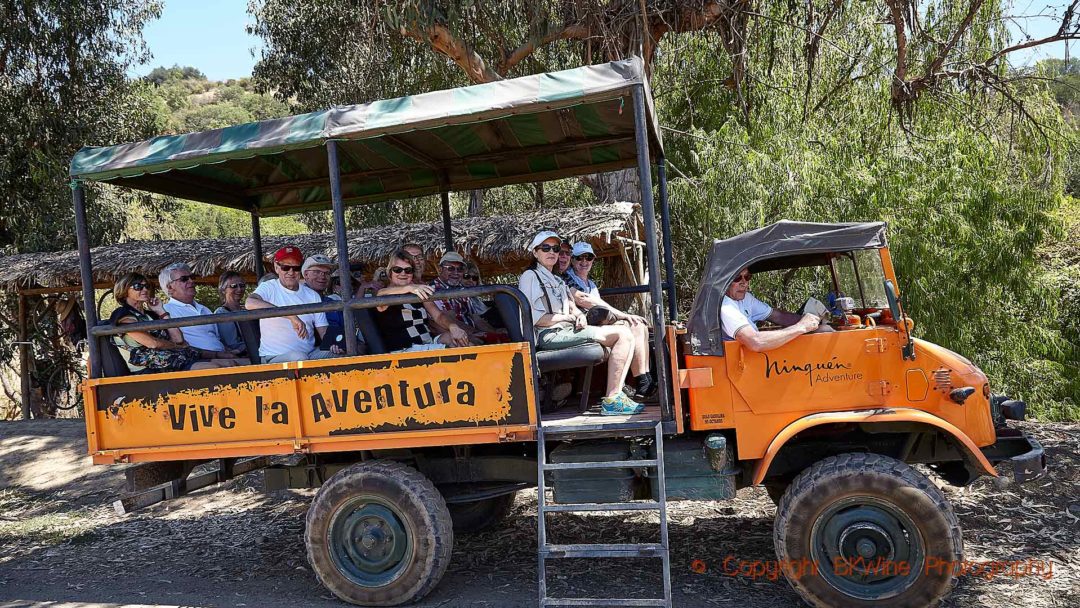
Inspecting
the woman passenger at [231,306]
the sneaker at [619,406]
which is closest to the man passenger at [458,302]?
the sneaker at [619,406]

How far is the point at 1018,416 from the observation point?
13.9 feet

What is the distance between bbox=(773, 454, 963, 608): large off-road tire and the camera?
394 cm

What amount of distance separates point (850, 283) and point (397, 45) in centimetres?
872

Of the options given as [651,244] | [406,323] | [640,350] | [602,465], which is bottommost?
[602,465]

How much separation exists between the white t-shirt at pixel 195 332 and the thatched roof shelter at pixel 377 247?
8.55 feet

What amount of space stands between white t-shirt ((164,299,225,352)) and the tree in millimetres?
9737

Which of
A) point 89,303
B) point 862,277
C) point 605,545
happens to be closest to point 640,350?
point 605,545

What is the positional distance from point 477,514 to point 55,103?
12580mm

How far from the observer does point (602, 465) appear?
4.29 m

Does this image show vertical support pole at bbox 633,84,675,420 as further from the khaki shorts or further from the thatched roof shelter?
the thatched roof shelter

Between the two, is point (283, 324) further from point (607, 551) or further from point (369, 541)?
point (607, 551)

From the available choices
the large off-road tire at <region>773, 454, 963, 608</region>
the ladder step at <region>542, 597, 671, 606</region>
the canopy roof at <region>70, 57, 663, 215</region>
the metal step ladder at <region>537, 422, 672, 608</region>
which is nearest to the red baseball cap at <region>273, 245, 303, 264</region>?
the canopy roof at <region>70, 57, 663, 215</region>

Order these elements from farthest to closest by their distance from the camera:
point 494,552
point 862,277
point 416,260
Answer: point 416,260 → point 494,552 → point 862,277

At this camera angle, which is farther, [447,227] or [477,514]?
[447,227]
